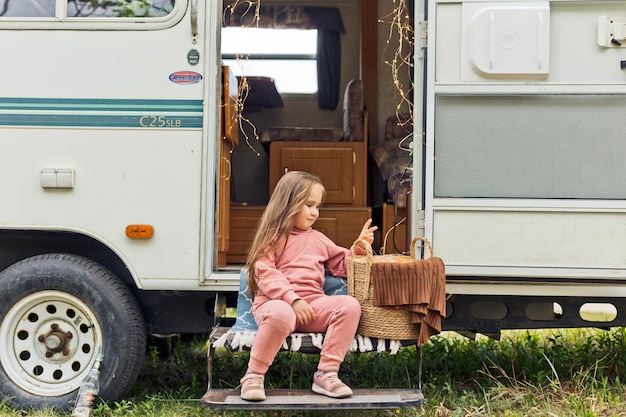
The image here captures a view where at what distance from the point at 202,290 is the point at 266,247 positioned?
0.50 m

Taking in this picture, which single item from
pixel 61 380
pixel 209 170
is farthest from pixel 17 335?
pixel 209 170

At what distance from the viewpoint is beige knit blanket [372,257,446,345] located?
3.46 meters

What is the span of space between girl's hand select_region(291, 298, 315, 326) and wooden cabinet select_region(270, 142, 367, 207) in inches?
73.0

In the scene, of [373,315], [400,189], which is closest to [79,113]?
[373,315]

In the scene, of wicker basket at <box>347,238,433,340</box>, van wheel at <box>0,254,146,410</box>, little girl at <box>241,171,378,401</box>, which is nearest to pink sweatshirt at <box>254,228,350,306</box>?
→ little girl at <box>241,171,378,401</box>

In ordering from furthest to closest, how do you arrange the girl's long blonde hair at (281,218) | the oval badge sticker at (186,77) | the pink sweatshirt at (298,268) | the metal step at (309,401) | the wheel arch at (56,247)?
the wheel arch at (56,247), the oval badge sticker at (186,77), the girl's long blonde hair at (281,218), the pink sweatshirt at (298,268), the metal step at (309,401)

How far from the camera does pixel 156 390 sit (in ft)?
14.9

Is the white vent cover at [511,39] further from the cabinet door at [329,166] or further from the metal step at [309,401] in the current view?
the cabinet door at [329,166]

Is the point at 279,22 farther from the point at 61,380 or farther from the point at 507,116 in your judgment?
the point at 61,380

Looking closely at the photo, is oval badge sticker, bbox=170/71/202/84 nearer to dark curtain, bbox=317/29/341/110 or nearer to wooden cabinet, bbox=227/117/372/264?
wooden cabinet, bbox=227/117/372/264

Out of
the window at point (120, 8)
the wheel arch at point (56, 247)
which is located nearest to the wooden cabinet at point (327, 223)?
the wheel arch at point (56, 247)

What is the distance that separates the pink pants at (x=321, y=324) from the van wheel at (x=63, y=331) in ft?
2.60

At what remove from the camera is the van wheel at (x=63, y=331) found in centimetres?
387

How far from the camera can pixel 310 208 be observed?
3.71 m
